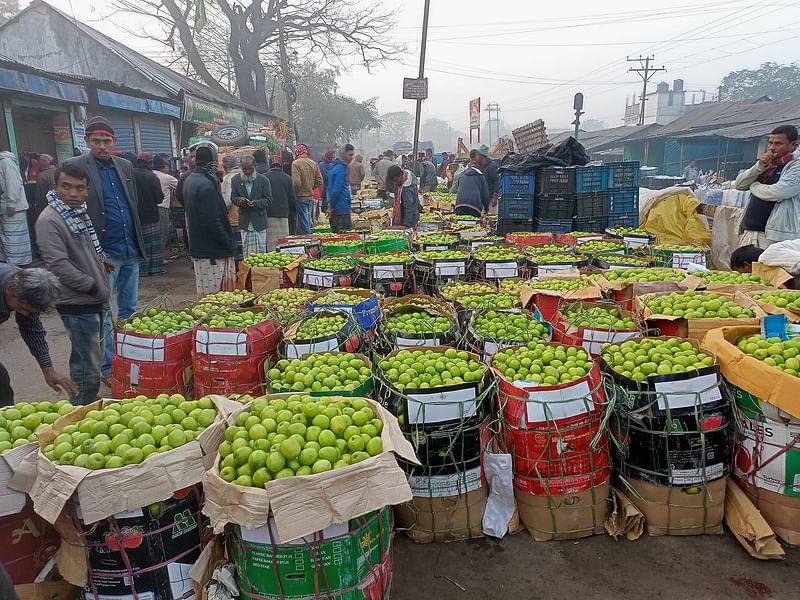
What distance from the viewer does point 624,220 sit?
9.14 meters

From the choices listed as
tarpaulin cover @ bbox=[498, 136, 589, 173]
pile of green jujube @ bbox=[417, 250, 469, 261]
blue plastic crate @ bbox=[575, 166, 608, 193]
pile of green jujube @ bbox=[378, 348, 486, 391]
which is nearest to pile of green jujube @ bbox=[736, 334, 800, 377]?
pile of green jujube @ bbox=[378, 348, 486, 391]

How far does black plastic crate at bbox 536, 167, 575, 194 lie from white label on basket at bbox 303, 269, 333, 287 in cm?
465

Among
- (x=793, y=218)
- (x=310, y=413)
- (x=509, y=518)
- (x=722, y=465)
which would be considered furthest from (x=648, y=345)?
(x=793, y=218)

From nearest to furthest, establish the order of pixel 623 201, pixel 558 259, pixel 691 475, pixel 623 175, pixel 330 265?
pixel 691 475 → pixel 330 265 → pixel 558 259 → pixel 623 175 → pixel 623 201

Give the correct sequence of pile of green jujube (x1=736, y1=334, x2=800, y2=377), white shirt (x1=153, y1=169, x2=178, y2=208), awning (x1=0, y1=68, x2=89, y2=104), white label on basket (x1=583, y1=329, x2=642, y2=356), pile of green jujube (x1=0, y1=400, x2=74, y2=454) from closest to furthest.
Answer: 1. pile of green jujube (x1=0, y1=400, x2=74, y2=454)
2. pile of green jujube (x1=736, y1=334, x2=800, y2=377)
3. white label on basket (x1=583, y1=329, x2=642, y2=356)
4. awning (x1=0, y1=68, x2=89, y2=104)
5. white shirt (x1=153, y1=169, x2=178, y2=208)

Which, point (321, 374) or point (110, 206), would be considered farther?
point (110, 206)

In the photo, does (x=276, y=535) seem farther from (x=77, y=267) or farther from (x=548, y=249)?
(x=548, y=249)

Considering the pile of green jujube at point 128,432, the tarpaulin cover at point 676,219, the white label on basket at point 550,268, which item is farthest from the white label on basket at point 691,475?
the tarpaulin cover at point 676,219

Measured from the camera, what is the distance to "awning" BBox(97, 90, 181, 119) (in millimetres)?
13648

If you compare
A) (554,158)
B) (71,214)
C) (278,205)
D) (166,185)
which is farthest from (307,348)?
(166,185)

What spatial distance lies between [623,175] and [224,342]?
24.2ft

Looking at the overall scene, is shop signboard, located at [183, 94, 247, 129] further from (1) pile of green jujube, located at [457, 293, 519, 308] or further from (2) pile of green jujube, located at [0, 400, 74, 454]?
(2) pile of green jujube, located at [0, 400, 74, 454]

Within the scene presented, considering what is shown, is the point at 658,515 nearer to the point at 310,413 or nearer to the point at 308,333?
the point at 310,413

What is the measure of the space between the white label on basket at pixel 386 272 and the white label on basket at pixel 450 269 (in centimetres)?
45
